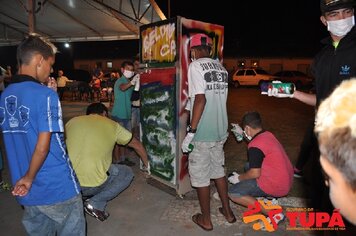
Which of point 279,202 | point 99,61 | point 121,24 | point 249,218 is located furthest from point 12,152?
point 99,61

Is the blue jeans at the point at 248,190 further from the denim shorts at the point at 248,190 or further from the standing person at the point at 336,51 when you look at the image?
the standing person at the point at 336,51

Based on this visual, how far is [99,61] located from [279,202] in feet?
130

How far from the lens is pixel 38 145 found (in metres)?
2.14

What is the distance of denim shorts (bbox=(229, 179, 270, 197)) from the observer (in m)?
3.59

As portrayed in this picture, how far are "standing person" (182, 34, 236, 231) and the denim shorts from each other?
1.16 ft

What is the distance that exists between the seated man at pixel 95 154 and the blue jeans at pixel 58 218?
1160 millimetres

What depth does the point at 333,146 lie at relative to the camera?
42.9 inches

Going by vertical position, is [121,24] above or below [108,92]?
above

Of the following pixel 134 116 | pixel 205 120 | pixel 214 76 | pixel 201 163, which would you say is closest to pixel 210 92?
pixel 214 76

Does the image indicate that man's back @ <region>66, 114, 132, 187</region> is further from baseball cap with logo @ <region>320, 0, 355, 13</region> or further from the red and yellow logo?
baseball cap with logo @ <region>320, 0, 355, 13</region>

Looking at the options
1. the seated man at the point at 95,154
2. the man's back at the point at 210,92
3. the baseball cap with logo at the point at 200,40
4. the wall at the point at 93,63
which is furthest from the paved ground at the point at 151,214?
the wall at the point at 93,63

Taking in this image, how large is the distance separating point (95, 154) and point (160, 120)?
124 cm

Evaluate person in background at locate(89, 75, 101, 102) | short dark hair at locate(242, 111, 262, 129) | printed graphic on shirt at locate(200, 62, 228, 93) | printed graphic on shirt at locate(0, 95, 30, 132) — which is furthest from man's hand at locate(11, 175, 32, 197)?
person in background at locate(89, 75, 101, 102)

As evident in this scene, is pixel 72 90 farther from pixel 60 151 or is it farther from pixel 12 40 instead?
pixel 60 151
